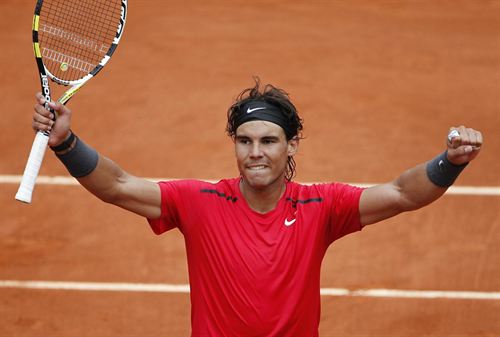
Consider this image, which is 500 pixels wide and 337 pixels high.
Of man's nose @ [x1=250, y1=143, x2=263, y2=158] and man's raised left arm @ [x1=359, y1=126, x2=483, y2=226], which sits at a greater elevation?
man's nose @ [x1=250, y1=143, x2=263, y2=158]

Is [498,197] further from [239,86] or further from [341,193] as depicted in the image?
[341,193]

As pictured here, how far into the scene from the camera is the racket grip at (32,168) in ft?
17.1

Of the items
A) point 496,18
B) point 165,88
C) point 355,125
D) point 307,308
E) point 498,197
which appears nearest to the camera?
point 307,308

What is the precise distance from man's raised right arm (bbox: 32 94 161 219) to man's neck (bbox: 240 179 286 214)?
52 centimetres

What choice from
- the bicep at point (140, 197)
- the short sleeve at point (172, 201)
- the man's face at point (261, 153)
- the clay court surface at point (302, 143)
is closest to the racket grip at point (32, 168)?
the bicep at point (140, 197)

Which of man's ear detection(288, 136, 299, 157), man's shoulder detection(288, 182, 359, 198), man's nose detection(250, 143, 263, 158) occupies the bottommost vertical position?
man's shoulder detection(288, 182, 359, 198)

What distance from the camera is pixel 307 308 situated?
529cm

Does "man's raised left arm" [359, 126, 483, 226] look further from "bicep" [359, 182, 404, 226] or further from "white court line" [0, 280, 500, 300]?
"white court line" [0, 280, 500, 300]

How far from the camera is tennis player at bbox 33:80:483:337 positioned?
521 cm

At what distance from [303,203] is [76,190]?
20.1 feet

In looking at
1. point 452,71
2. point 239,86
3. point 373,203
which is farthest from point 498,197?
point 373,203

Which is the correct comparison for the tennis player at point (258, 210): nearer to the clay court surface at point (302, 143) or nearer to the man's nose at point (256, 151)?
the man's nose at point (256, 151)

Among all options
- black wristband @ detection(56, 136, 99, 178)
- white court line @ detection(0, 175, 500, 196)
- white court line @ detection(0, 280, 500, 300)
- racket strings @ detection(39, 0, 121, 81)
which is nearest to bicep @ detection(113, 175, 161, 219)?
black wristband @ detection(56, 136, 99, 178)

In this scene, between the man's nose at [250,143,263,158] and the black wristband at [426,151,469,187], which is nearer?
the black wristband at [426,151,469,187]
